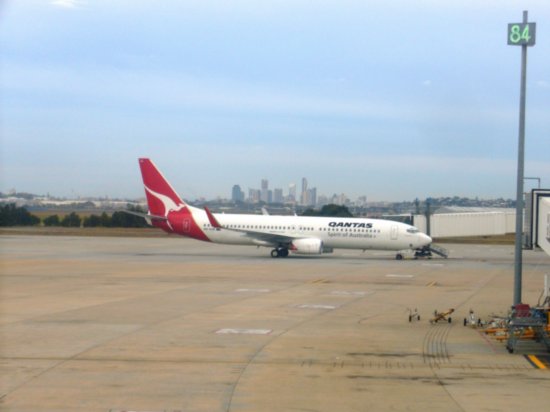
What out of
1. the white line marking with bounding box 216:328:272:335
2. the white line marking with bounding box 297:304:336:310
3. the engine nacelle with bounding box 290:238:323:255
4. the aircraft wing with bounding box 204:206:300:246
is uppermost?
the aircraft wing with bounding box 204:206:300:246

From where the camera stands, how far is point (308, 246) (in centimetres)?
5306

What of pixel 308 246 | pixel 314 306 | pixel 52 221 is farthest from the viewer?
pixel 52 221

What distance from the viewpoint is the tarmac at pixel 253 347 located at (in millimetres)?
12289

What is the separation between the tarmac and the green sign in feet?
23.1

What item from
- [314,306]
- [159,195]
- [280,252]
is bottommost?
[314,306]

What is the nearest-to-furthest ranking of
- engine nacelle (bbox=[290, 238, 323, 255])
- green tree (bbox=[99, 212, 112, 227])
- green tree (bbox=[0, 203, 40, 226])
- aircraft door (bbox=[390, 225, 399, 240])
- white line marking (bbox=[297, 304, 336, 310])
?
white line marking (bbox=[297, 304, 336, 310]) < engine nacelle (bbox=[290, 238, 323, 255]) < aircraft door (bbox=[390, 225, 399, 240]) < green tree (bbox=[0, 203, 40, 226]) < green tree (bbox=[99, 212, 112, 227])

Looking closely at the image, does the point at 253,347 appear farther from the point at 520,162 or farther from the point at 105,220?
the point at 105,220

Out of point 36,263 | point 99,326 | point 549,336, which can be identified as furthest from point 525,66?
point 36,263

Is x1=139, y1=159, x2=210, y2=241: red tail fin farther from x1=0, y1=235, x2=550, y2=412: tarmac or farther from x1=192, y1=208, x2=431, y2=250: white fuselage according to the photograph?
x1=0, y1=235, x2=550, y2=412: tarmac

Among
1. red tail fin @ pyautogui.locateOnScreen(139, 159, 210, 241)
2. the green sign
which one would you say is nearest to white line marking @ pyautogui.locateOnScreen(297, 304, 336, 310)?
the green sign

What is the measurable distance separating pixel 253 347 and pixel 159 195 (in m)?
41.1

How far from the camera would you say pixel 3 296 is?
27406 millimetres

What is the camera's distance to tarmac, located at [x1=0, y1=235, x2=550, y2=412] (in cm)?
1229

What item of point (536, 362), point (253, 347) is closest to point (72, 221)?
→ point (253, 347)
